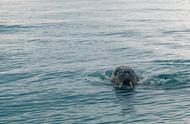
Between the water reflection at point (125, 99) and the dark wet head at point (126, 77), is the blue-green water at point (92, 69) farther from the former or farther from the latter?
the dark wet head at point (126, 77)

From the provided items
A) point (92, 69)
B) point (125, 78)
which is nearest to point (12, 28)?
point (92, 69)

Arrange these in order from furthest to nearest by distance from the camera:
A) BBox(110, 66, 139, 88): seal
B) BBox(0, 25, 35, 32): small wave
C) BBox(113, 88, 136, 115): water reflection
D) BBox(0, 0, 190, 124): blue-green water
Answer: BBox(0, 25, 35, 32): small wave < BBox(110, 66, 139, 88): seal < BBox(113, 88, 136, 115): water reflection < BBox(0, 0, 190, 124): blue-green water

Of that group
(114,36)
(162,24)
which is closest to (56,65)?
(114,36)

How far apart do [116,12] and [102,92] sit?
42.7 meters

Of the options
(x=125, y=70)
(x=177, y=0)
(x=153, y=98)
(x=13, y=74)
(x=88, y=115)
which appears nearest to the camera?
(x=88, y=115)

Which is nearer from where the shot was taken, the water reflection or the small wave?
the water reflection

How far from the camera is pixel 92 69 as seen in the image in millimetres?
29594

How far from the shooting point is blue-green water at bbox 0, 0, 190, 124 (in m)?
20.4

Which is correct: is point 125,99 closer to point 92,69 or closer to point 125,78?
point 125,78

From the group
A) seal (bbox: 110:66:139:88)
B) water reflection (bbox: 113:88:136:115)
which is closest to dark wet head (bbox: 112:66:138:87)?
seal (bbox: 110:66:139:88)

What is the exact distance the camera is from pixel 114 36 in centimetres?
4328

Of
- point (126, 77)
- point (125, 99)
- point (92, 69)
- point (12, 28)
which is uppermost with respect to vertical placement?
point (12, 28)

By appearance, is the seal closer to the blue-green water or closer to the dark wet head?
the dark wet head

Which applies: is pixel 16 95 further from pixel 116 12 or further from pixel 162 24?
pixel 116 12
